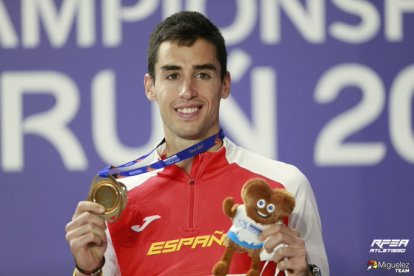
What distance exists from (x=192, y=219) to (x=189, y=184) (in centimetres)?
10

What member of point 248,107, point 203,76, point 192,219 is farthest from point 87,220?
point 248,107

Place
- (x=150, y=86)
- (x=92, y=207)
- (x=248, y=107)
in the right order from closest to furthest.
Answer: (x=92, y=207), (x=150, y=86), (x=248, y=107)

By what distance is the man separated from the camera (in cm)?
194

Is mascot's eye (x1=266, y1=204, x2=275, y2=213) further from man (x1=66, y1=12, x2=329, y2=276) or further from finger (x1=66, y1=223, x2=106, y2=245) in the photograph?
finger (x1=66, y1=223, x2=106, y2=245)

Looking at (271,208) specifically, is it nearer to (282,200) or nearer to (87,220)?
(282,200)

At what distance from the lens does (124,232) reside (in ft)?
6.61

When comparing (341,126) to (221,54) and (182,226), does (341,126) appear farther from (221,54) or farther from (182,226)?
(182,226)

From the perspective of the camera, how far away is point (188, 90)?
1.97 m

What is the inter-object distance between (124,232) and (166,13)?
41.8 inches

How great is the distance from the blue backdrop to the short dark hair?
70cm

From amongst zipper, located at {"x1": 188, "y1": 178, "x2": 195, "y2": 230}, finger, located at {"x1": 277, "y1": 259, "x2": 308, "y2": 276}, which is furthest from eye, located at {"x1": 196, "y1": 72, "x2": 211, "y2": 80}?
finger, located at {"x1": 277, "y1": 259, "x2": 308, "y2": 276}

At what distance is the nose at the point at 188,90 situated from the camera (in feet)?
6.44

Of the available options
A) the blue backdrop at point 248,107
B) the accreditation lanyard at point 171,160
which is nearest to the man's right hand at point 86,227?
the accreditation lanyard at point 171,160

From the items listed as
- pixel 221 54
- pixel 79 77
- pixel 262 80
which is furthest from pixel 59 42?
pixel 221 54
